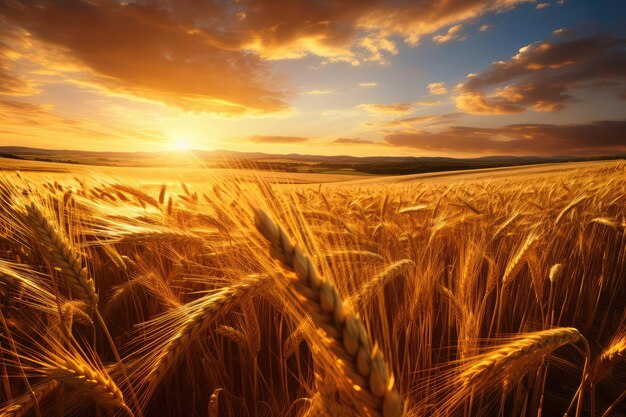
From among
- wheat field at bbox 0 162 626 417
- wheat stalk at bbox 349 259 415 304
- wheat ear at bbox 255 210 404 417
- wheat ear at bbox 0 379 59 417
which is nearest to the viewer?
wheat ear at bbox 255 210 404 417

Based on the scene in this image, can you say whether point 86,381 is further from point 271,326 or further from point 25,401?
point 271,326

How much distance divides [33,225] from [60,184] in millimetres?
3043

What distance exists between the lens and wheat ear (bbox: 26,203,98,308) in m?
1.18

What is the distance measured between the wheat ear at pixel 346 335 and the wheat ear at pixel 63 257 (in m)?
1.01

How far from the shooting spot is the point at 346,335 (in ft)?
1.68

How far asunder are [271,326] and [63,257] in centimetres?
107

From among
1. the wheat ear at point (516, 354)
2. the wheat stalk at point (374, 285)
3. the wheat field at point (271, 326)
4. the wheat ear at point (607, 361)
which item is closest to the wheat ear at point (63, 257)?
the wheat field at point (271, 326)

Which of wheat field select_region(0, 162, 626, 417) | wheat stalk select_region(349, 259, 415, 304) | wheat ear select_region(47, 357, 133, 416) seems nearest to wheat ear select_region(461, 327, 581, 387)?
wheat field select_region(0, 162, 626, 417)

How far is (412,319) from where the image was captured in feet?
4.95

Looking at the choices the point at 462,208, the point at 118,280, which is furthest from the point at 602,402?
the point at 118,280

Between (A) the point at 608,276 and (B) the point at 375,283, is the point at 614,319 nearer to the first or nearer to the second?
(A) the point at 608,276

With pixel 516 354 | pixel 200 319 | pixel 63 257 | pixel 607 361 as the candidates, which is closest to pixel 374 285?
pixel 516 354

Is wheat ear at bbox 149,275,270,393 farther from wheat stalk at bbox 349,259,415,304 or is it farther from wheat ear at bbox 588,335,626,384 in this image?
wheat ear at bbox 588,335,626,384

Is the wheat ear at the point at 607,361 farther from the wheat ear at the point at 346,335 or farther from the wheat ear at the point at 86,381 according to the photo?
the wheat ear at the point at 86,381
